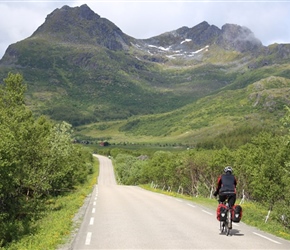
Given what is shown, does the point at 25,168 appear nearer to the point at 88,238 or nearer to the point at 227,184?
the point at 88,238

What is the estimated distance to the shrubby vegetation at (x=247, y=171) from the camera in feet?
91.9

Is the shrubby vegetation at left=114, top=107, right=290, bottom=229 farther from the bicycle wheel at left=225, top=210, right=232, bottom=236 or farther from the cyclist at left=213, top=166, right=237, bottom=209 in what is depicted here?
the bicycle wheel at left=225, top=210, right=232, bottom=236

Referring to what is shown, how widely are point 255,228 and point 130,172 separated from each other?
108 meters

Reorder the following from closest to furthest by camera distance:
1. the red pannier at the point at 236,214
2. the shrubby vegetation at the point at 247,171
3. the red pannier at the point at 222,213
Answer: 1. the red pannier at the point at 236,214
2. the red pannier at the point at 222,213
3. the shrubby vegetation at the point at 247,171

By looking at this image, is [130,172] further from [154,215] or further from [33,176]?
[154,215]

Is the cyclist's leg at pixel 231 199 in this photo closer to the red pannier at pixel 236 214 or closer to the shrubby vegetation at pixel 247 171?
the red pannier at pixel 236 214

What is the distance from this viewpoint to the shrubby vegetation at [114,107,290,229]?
91.9 feet

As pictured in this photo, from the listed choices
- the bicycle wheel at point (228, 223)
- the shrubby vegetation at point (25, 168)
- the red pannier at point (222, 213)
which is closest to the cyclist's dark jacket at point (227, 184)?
the red pannier at point (222, 213)

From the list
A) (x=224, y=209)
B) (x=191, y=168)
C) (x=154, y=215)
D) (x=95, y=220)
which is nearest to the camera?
(x=224, y=209)

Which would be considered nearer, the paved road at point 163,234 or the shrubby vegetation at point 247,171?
the paved road at point 163,234

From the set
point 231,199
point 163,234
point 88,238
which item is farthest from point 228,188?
point 88,238

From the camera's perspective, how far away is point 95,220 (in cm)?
1997

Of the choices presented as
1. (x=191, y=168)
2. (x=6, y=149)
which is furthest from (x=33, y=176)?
(x=191, y=168)

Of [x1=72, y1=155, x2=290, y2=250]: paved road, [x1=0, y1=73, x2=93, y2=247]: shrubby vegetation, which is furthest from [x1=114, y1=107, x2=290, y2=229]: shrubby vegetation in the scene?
[x1=0, y1=73, x2=93, y2=247]: shrubby vegetation
